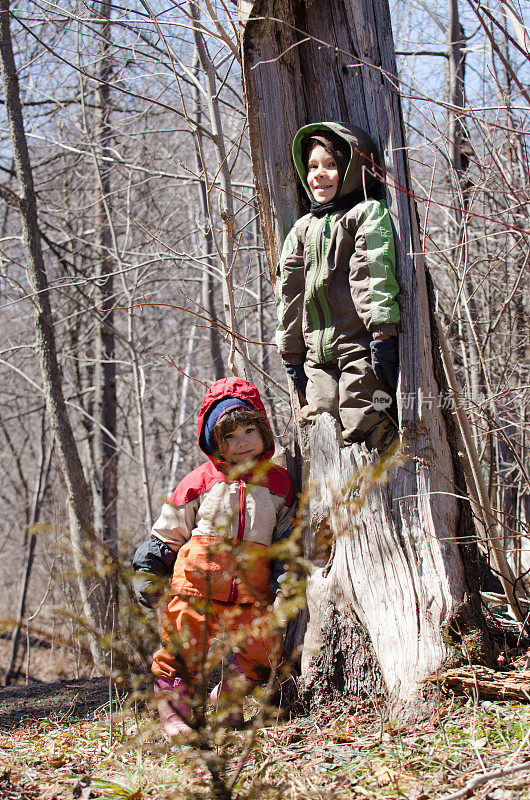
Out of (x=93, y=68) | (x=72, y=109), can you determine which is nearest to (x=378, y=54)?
(x=93, y=68)

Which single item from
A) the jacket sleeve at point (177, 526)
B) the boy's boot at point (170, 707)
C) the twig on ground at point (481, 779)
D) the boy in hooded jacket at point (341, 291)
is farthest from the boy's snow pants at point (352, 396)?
the twig on ground at point (481, 779)

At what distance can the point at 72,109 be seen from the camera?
8875 mm

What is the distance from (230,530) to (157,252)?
13.4 feet

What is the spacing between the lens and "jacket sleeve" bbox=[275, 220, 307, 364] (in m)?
3.48

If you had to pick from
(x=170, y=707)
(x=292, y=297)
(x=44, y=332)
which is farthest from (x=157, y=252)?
(x=170, y=707)

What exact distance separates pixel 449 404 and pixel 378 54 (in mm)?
1643

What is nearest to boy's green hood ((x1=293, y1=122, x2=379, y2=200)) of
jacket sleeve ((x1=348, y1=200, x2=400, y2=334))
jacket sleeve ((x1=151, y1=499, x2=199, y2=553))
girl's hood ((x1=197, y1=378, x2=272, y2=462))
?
jacket sleeve ((x1=348, y1=200, x2=400, y2=334))

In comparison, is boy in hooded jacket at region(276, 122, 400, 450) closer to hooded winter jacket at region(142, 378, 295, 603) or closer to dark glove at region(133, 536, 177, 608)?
hooded winter jacket at region(142, 378, 295, 603)

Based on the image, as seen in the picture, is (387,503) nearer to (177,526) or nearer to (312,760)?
(177,526)

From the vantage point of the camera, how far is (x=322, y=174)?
3434 millimetres

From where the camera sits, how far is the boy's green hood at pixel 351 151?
10.5ft

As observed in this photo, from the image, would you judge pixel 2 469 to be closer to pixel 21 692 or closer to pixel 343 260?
pixel 21 692

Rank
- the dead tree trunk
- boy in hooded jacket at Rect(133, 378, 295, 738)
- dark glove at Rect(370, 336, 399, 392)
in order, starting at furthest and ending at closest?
dark glove at Rect(370, 336, 399, 392)
boy in hooded jacket at Rect(133, 378, 295, 738)
the dead tree trunk

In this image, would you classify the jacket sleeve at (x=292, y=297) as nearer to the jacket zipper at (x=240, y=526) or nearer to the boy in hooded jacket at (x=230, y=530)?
the boy in hooded jacket at (x=230, y=530)
